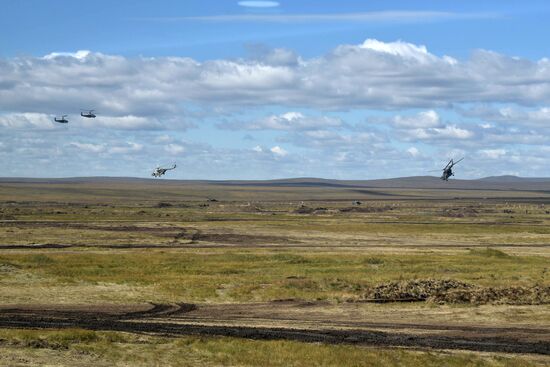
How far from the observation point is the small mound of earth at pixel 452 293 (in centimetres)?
5009

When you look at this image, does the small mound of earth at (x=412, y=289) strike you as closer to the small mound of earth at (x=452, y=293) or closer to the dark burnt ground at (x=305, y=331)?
Answer: the small mound of earth at (x=452, y=293)

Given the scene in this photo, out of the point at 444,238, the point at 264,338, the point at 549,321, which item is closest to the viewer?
the point at 264,338

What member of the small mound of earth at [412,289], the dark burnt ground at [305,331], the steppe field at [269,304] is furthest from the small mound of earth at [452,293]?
the dark burnt ground at [305,331]

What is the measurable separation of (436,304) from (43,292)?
2405cm

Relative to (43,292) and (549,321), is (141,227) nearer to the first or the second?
(43,292)

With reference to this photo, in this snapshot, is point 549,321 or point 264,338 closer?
point 264,338

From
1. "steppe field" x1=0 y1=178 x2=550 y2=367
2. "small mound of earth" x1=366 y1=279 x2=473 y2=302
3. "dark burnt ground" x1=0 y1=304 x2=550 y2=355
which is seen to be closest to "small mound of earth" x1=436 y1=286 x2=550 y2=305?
"steppe field" x1=0 y1=178 x2=550 y2=367

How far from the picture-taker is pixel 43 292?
172 feet

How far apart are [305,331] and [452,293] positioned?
15.8 metres

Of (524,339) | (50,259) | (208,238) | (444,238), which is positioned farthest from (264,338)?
(444,238)

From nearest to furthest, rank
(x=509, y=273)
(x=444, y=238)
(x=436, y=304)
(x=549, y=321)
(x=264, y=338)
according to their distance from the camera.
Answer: (x=264, y=338)
(x=549, y=321)
(x=436, y=304)
(x=509, y=273)
(x=444, y=238)

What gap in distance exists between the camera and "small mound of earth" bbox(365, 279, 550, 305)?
50094 millimetres

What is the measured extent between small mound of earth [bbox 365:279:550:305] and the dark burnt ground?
9.37 meters

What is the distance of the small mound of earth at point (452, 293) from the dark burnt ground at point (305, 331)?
9.37 metres
